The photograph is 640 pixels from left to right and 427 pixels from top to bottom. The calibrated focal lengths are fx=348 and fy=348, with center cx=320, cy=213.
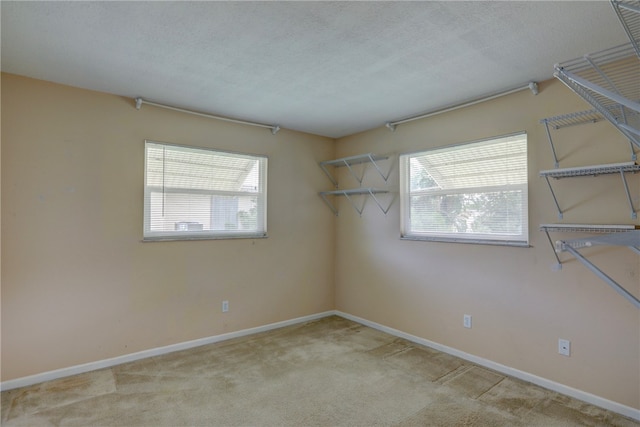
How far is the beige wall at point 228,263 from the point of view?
247cm

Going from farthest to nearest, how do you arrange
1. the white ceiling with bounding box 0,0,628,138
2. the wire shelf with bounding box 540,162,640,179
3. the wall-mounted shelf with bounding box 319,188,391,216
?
the wall-mounted shelf with bounding box 319,188,391,216, the wire shelf with bounding box 540,162,640,179, the white ceiling with bounding box 0,0,628,138

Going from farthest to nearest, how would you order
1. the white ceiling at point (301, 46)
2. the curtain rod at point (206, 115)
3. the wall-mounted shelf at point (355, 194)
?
the wall-mounted shelf at point (355, 194) → the curtain rod at point (206, 115) → the white ceiling at point (301, 46)

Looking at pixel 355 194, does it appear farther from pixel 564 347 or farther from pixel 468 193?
pixel 564 347

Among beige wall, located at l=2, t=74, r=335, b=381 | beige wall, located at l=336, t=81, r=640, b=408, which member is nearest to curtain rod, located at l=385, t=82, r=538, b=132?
beige wall, located at l=336, t=81, r=640, b=408

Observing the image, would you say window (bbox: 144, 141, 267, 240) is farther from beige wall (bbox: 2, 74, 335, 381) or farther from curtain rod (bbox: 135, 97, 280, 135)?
curtain rod (bbox: 135, 97, 280, 135)

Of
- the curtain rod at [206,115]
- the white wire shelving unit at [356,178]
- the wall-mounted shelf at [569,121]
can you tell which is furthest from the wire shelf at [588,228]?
the curtain rod at [206,115]

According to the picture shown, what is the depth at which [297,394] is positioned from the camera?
2570 mm

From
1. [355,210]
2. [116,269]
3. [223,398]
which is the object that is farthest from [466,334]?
[116,269]

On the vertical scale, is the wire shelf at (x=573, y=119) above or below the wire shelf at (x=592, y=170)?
above

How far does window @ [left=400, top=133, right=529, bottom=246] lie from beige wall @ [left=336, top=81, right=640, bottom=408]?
0.10 meters

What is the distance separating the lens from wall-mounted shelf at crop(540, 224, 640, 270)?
88.3 inches

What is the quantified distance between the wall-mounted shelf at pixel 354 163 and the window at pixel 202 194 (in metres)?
0.87

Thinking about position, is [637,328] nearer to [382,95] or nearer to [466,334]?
[466,334]

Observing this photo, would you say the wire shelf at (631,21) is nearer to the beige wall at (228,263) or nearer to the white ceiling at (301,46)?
the white ceiling at (301,46)
